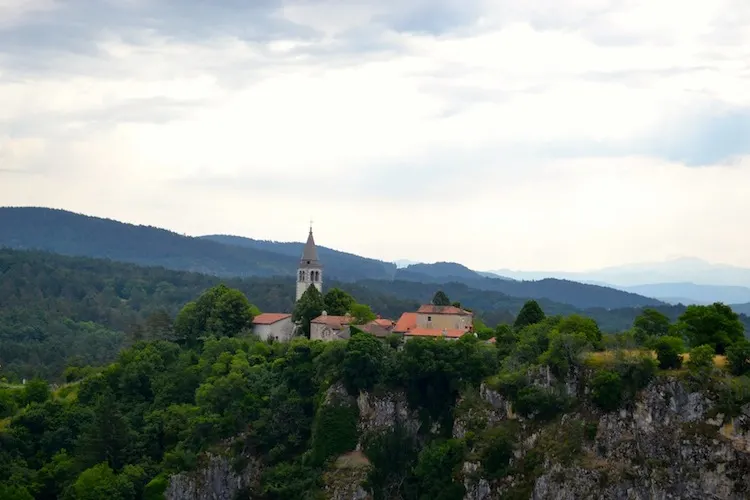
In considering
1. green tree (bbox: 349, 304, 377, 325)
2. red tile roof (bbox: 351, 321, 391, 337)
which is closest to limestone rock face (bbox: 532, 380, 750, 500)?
red tile roof (bbox: 351, 321, 391, 337)

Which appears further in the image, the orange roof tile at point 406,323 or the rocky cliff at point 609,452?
the orange roof tile at point 406,323

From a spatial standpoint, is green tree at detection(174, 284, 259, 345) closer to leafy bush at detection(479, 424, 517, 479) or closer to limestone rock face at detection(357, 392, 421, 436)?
limestone rock face at detection(357, 392, 421, 436)

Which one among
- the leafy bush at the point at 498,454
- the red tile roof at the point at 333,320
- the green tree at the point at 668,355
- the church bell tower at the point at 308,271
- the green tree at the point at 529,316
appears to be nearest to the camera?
the green tree at the point at 668,355

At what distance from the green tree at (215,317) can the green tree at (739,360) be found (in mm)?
40744

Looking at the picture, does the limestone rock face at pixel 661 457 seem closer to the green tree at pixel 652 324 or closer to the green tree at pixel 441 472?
the green tree at pixel 441 472

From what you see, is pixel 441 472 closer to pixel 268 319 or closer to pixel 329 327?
pixel 329 327

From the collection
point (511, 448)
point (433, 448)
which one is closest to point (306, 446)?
point (433, 448)

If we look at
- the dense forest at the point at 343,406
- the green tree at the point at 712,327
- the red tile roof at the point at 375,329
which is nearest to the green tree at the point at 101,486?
the dense forest at the point at 343,406

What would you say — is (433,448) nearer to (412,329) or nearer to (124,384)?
(412,329)

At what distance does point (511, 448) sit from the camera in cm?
6150

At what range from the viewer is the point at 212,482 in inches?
2729

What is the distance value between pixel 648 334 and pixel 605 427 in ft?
32.2

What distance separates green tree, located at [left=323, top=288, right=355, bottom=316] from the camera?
84.9m

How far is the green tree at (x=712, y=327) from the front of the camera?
62.9 meters
